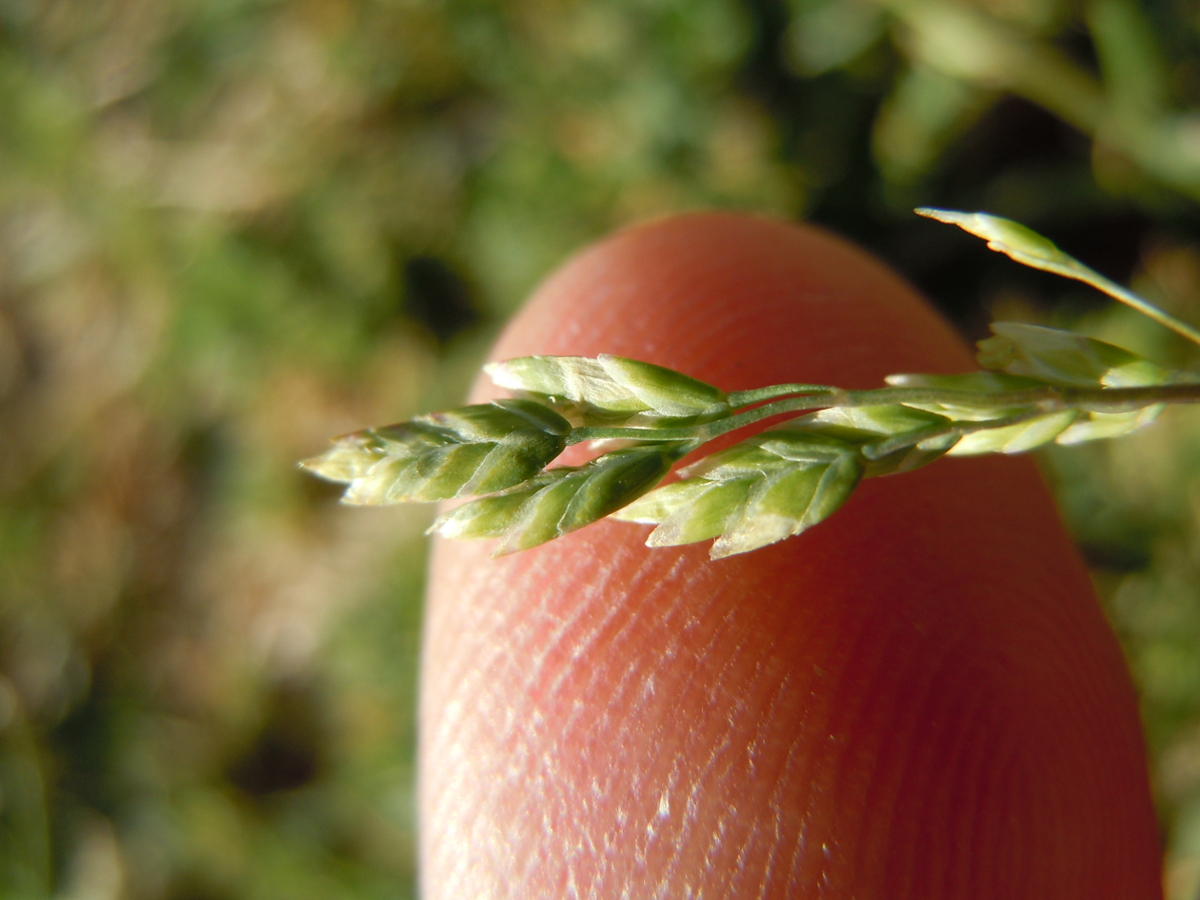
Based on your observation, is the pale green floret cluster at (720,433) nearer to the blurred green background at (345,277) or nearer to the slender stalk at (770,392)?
the slender stalk at (770,392)

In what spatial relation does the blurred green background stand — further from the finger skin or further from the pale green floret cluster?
the pale green floret cluster

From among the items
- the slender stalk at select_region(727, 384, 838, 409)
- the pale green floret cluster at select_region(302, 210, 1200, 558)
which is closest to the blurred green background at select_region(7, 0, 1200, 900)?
the pale green floret cluster at select_region(302, 210, 1200, 558)

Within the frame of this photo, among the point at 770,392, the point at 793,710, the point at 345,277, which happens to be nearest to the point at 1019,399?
the point at 770,392

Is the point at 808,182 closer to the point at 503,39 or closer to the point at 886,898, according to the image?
the point at 503,39

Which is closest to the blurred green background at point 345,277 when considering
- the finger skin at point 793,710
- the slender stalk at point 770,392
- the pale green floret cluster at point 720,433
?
the finger skin at point 793,710

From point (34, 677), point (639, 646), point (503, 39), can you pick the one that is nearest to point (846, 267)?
point (639, 646)
